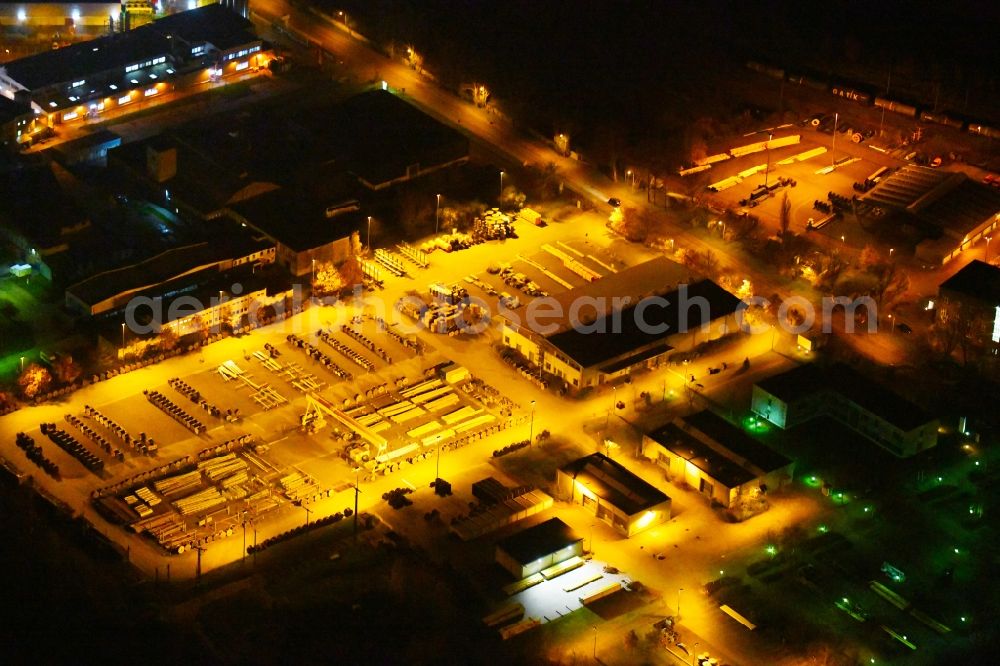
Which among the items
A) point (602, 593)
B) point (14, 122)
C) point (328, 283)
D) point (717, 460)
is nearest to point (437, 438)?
point (717, 460)

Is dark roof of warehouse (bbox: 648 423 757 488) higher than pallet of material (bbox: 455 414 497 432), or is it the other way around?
dark roof of warehouse (bbox: 648 423 757 488)

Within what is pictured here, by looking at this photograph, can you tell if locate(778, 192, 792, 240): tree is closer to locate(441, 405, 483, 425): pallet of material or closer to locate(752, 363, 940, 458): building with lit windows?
locate(752, 363, 940, 458): building with lit windows

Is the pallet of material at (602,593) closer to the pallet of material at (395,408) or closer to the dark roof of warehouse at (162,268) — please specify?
the pallet of material at (395,408)

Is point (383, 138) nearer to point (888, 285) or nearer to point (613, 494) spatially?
point (888, 285)

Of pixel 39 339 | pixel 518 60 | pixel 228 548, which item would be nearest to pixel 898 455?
pixel 228 548

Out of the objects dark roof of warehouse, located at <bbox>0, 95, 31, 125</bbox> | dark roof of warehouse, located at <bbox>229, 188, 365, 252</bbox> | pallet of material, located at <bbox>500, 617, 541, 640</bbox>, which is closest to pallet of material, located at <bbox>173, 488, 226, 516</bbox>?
pallet of material, located at <bbox>500, 617, 541, 640</bbox>

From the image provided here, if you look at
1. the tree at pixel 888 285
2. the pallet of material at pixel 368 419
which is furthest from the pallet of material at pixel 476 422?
the tree at pixel 888 285
